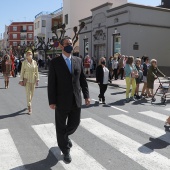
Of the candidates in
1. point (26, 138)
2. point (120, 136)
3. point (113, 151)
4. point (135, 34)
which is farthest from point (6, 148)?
point (135, 34)

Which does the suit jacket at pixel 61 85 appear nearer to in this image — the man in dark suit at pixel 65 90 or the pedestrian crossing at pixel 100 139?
the man in dark suit at pixel 65 90

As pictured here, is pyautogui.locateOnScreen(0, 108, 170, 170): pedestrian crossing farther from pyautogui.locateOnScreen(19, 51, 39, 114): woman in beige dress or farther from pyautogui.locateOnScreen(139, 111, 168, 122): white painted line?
pyautogui.locateOnScreen(19, 51, 39, 114): woman in beige dress

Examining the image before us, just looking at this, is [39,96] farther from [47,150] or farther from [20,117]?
[47,150]

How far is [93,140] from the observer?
579 centimetres

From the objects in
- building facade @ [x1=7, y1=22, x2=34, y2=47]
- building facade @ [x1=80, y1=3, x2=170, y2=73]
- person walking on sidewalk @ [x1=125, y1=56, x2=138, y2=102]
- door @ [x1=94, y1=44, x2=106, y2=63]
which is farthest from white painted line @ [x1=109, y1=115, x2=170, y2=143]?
building facade @ [x1=7, y1=22, x2=34, y2=47]

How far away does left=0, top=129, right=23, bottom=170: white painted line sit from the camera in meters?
4.51

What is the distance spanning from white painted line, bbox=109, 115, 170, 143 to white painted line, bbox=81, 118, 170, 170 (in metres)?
0.70

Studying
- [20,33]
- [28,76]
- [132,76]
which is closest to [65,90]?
[28,76]

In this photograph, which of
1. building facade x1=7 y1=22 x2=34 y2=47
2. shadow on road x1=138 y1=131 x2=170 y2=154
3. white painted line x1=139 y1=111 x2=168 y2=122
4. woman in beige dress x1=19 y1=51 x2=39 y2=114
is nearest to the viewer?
shadow on road x1=138 y1=131 x2=170 y2=154

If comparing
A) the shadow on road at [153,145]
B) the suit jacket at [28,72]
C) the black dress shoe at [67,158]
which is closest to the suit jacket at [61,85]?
the black dress shoe at [67,158]

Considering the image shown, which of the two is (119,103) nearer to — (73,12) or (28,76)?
(28,76)

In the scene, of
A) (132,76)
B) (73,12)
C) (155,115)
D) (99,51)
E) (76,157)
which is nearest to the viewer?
(76,157)

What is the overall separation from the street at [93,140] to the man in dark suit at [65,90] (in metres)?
0.50

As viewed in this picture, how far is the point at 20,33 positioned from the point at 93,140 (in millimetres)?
97351
